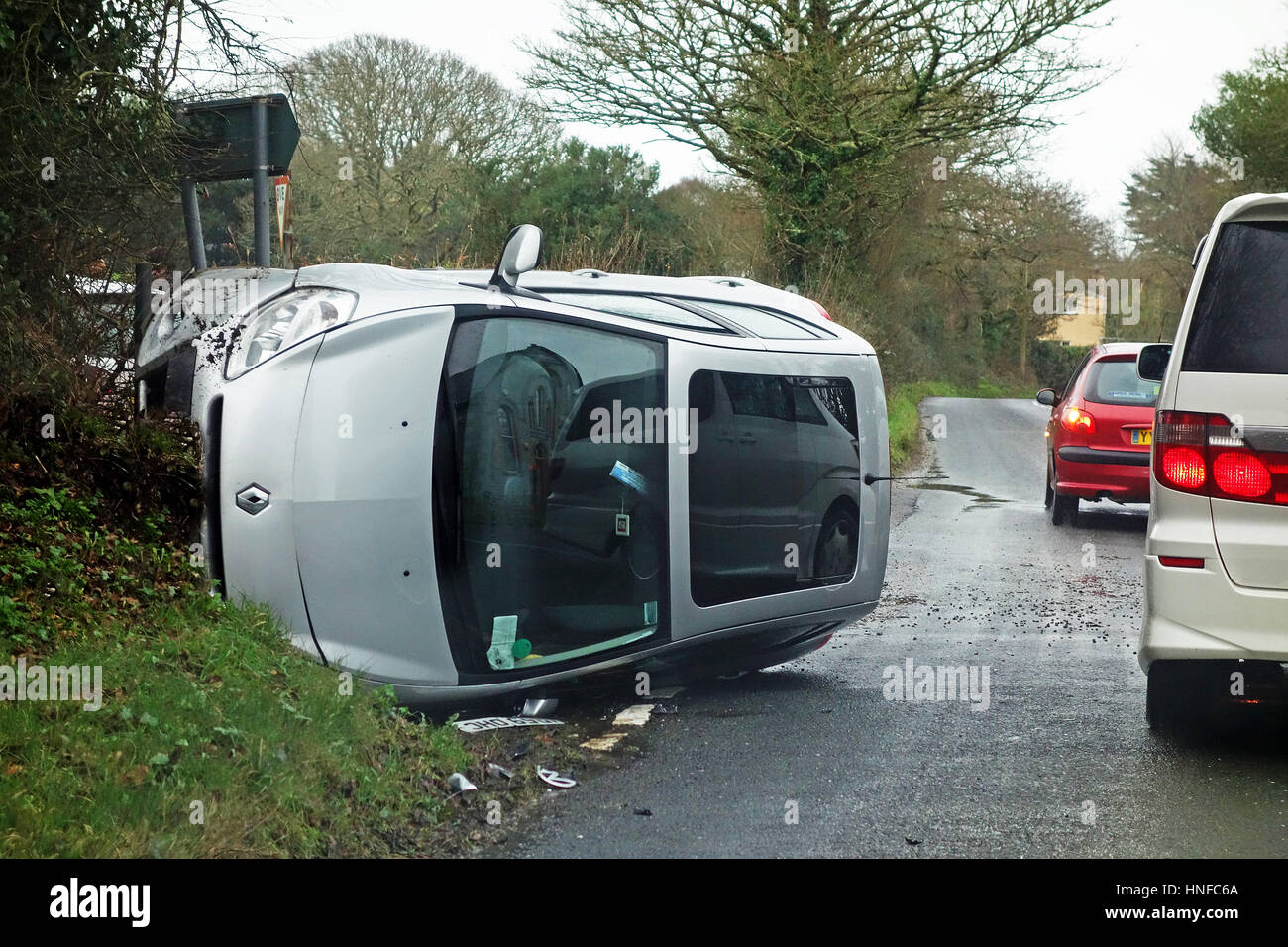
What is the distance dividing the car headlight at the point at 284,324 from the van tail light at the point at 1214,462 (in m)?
3.14

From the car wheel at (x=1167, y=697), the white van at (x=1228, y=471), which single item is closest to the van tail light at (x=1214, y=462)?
the white van at (x=1228, y=471)

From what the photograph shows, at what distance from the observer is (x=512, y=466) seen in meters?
5.68

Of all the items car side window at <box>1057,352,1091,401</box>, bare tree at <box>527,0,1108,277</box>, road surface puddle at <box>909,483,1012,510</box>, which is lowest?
road surface puddle at <box>909,483,1012,510</box>

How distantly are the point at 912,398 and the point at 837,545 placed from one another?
28165 mm

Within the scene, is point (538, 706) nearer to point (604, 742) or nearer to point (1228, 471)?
point (604, 742)

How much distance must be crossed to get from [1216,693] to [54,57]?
653cm

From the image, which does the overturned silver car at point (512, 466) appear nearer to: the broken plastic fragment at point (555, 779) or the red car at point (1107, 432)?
the broken plastic fragment at point (555, 779)

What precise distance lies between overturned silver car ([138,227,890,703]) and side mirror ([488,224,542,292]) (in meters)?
0.01

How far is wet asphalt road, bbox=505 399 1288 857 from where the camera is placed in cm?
455

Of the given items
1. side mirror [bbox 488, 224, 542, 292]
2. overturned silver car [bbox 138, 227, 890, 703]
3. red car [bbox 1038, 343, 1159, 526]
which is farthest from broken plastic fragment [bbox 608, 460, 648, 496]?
red car [bbox 1038, 343, 1159, 526]

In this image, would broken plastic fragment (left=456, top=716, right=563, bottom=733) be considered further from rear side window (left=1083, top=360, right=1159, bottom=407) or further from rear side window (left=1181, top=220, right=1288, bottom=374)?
rear side window (left=1083, top=360, right=1159, bottom=407)

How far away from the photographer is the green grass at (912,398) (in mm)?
24059
